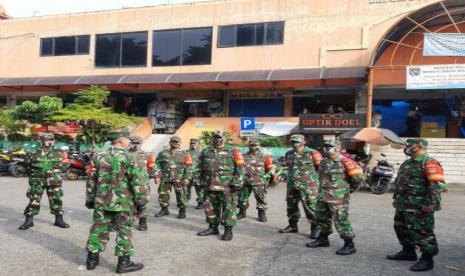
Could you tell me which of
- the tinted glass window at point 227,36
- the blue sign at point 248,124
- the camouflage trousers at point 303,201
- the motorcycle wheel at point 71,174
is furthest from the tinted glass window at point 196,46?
the camouflage trousers at point 303,201

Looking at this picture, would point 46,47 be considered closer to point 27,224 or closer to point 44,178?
point 44,178

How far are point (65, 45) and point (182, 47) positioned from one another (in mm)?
7581

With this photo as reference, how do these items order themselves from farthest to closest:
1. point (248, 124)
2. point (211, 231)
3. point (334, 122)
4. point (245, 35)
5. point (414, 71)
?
point (245, 35), point (334, 122), point (414, 71), point (248, 124), point (211, 231)

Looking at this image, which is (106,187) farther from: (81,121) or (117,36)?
(117,36)

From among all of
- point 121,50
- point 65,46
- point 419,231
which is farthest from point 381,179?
point 65,46

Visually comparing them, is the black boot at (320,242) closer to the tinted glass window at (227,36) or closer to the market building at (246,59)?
the market building at (246,59)

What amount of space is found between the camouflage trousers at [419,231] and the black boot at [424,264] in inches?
2.6

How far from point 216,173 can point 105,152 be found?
2092mm

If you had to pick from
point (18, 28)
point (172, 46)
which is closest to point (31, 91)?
point (18, 28)

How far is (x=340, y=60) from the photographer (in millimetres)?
19078

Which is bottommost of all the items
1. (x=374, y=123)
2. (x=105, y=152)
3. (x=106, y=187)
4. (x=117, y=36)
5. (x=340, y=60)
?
(x=106, y=187)

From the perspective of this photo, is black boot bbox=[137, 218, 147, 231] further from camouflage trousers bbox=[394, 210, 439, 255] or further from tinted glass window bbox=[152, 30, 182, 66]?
tinted glass window bbox=[152, 30, 182, 66]

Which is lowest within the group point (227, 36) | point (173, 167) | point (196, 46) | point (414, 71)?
point (173, 167)

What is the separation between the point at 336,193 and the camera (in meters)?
5.77
